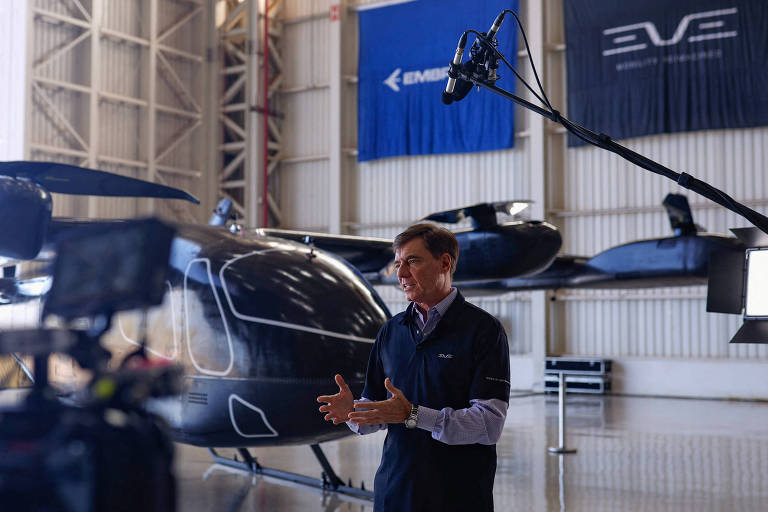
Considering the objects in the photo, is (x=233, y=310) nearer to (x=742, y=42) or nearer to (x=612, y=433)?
(x=612, y=433)

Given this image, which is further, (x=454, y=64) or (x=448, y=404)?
(x=454, y=64)

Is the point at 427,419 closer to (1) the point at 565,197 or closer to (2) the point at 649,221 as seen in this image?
(2) the point at 649,221

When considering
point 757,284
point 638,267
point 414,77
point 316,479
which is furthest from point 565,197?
point 757,284

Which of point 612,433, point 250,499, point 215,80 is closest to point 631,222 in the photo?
point 612,433

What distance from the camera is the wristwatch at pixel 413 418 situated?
2.04m

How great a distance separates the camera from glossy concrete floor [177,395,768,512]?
5926 mm

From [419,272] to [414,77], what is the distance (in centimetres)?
1525

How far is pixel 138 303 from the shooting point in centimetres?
66

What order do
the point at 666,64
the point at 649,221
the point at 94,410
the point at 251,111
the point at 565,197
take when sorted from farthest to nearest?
the point at 251,111 < the point at 565,197 < the point at 649,221 < the point at 666,64 < the point at 94,410

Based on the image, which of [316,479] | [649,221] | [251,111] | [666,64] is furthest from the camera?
[251,111]

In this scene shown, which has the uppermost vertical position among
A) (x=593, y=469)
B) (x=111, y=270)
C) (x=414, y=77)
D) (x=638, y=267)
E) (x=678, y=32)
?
(x=678, y=32)

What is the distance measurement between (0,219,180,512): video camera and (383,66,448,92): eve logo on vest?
1628cm

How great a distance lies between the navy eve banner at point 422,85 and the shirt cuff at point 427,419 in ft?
46.7

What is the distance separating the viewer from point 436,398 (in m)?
2.17
